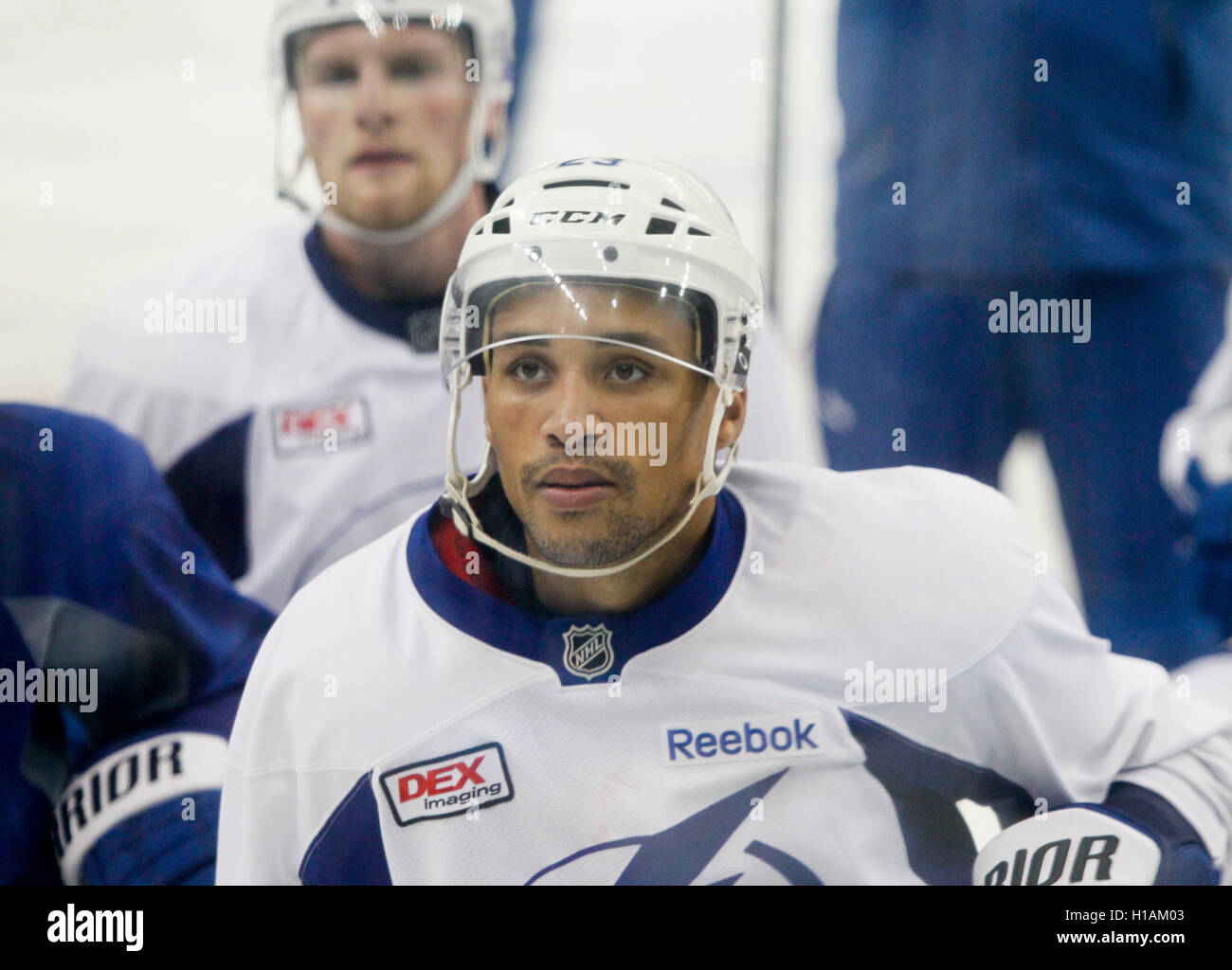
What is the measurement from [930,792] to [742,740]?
0.27 metres

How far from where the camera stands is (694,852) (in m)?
1.76

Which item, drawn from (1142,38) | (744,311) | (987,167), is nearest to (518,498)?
(744,311)

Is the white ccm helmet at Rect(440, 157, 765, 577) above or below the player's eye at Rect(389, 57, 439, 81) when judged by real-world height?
below

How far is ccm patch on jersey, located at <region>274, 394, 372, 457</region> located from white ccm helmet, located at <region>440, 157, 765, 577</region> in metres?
0.29

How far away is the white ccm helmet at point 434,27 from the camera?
6.42 ft

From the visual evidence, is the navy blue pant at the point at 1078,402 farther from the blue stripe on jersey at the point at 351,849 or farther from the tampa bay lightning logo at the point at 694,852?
the blue stripe on jersey at the point at 351,849

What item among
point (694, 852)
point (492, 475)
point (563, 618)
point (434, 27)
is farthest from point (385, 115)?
point (694, 852)

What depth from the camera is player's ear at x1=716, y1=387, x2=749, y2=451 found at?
5.90ft

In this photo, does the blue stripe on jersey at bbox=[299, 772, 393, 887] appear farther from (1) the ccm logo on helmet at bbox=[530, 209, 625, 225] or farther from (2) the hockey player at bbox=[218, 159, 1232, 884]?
(1) the ccm logo on helmet at bbox=[530, 209, 625, 225]

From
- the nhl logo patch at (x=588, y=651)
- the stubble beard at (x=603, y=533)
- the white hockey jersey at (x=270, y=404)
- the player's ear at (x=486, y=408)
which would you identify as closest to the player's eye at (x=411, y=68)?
the white hockey jersey at (x=270, y=404)

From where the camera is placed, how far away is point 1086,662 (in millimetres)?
1803

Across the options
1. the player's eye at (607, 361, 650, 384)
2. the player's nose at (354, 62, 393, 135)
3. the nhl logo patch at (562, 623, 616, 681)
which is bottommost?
the nhl logo patch at (562, 623, 616, 681)

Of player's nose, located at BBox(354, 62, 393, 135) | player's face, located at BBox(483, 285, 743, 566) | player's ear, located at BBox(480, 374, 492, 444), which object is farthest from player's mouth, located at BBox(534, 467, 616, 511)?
player's nose, located at BBox(354, 62, 393, 135)

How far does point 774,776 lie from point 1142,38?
4.14 ft
